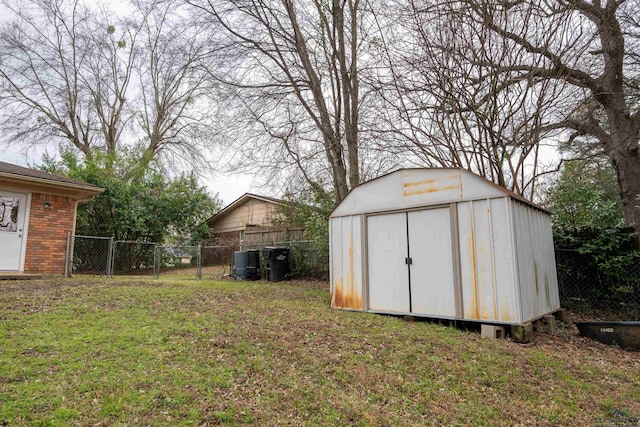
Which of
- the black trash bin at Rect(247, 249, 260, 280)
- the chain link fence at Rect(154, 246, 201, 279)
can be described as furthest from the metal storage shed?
the chain link fence at Rect(154, 246, 201, 279)

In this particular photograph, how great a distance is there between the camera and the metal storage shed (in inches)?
194

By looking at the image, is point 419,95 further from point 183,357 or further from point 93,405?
point 93,405

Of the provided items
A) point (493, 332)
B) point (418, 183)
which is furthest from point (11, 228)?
point (493, 332)

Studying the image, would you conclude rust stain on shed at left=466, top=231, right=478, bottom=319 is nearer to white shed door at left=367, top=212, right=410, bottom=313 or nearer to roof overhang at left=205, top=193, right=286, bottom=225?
white shed door at left=367, top=212, right=410, bottom=313

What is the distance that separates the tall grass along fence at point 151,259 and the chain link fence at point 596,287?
6.11 m

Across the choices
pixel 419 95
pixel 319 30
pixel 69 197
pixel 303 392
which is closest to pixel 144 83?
pixel 69 197

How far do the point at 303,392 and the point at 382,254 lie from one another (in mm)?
3500

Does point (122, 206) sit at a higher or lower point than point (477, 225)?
higher

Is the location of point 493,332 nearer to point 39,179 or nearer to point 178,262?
point 39,179

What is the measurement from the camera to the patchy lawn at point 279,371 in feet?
8.50

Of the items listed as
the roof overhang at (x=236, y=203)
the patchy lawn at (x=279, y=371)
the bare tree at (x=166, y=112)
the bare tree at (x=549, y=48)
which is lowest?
the patchy lawn at (x=279, y=371)

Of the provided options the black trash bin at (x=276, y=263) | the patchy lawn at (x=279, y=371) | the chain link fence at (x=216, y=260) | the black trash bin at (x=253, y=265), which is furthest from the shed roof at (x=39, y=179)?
the black trash bin at (x=276, y=263)

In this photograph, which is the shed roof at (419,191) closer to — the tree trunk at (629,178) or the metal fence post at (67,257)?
the tree trunk at (629,178)

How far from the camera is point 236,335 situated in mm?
4203
